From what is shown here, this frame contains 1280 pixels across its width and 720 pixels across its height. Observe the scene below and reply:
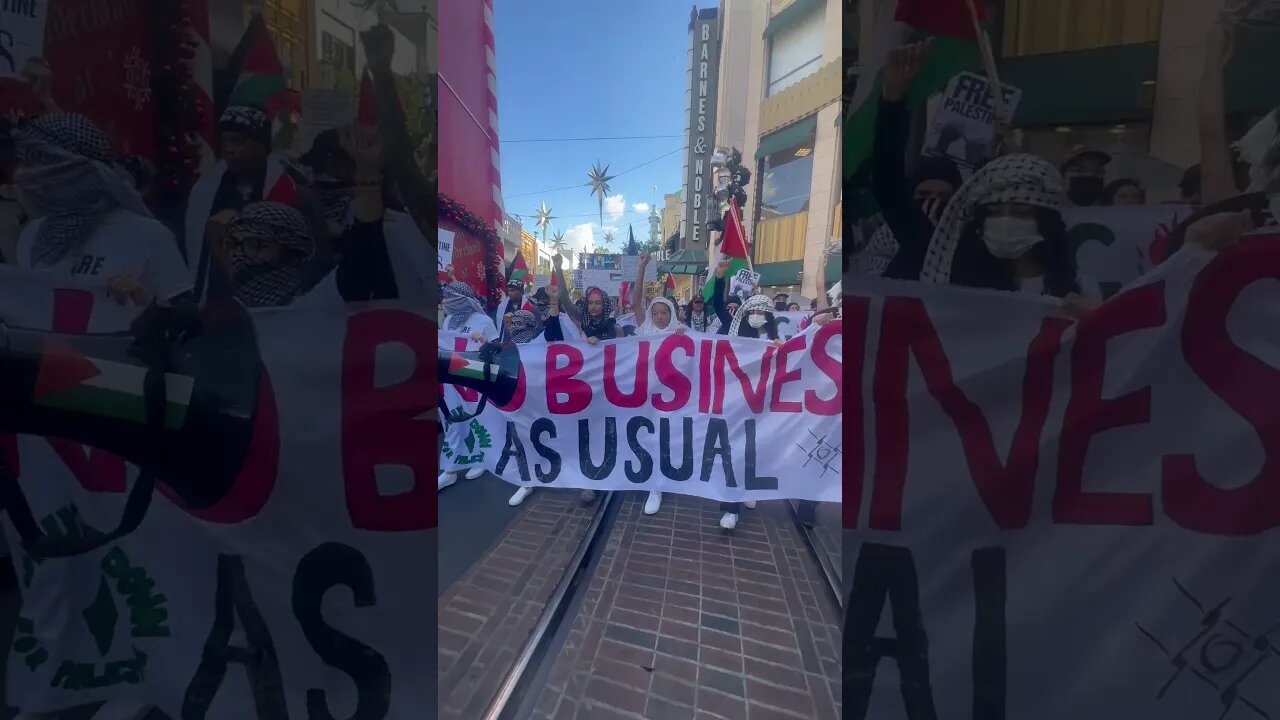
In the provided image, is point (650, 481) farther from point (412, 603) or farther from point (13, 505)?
point (13, 505)

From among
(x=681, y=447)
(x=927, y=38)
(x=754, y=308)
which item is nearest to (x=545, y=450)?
(x=681, y=447)

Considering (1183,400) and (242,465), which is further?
(242,465)

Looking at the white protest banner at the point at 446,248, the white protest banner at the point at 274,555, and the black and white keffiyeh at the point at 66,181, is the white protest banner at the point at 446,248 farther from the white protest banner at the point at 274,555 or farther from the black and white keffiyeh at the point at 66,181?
the white protest banner at the point at 274,555

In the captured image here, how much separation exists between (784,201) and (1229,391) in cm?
1876

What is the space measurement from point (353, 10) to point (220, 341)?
1.04 meters

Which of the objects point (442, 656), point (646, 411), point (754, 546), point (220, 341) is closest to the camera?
point (220, 341)

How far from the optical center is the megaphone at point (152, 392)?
153cm

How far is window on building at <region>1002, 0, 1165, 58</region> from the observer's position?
132 centimetres

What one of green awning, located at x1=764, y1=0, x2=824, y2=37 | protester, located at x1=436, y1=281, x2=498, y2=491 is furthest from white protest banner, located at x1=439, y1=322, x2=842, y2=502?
green awning, located at x1=764, y1=0, x2=824, y2=37

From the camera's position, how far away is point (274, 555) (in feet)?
5.16

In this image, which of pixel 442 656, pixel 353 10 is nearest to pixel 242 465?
pixel 353 10

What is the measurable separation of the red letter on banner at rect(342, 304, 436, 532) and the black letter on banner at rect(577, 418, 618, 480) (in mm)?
2827

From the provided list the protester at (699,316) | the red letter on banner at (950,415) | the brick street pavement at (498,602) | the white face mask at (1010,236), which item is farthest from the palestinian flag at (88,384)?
the protester at (699,316)

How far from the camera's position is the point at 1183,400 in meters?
1.37
